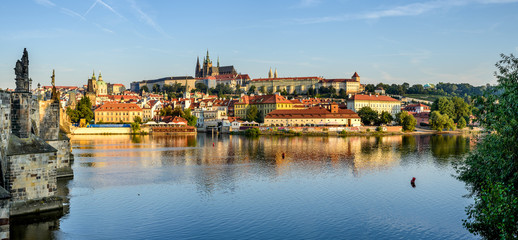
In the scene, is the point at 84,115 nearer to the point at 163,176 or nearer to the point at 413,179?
the point at 163,176

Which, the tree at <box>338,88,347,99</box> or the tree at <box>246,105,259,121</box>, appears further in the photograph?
the tree at <box>338,88,347,99</box>

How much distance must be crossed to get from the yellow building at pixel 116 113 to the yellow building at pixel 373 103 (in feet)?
149

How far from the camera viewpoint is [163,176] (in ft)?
87.1

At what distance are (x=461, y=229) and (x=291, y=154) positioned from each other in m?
25.1

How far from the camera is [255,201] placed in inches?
789

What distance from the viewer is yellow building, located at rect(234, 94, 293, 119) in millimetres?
91875

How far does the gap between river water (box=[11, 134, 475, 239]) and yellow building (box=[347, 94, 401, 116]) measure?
216ft

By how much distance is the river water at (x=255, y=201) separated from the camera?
50.2 feet

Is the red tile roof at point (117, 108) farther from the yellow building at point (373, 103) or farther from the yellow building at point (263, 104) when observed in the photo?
the yellow building at point (373, 103)

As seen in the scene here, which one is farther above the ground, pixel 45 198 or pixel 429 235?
pixel 45 198

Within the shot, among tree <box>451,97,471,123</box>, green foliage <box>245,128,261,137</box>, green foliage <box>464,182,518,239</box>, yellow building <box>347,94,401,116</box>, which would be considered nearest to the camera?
green foliage <box>464,182,518,239</box>

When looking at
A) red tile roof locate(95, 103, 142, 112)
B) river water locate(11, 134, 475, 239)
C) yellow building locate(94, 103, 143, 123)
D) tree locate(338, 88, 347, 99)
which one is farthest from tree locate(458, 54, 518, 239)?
tree locate(338, 88, 347, 99)

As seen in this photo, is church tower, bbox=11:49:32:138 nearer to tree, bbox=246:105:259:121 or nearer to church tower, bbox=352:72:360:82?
tree, bbox=246:105:259:121

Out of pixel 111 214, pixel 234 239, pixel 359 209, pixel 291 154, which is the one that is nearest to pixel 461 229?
pixel 359 209
